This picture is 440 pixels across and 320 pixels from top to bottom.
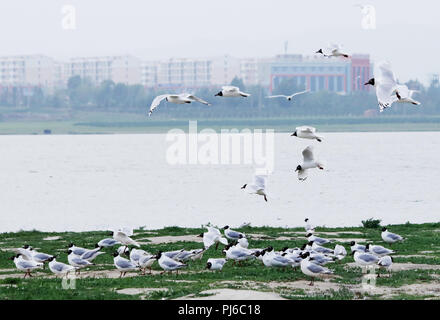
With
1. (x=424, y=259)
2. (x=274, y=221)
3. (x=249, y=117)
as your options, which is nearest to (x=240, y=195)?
(x=274, y=221)

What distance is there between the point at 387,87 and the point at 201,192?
55.6 m

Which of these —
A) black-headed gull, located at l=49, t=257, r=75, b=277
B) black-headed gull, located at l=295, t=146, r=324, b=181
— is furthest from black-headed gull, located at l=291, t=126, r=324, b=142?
black-headed gull, located at l=49, t=257, r=75, b=277

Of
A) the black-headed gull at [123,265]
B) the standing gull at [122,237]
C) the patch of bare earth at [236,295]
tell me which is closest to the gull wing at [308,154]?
the patch of bare earth at [236,295]

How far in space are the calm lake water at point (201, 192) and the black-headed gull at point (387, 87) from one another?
13.3 metres

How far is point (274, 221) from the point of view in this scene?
48.8 metres

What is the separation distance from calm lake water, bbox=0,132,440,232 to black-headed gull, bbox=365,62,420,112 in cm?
1326

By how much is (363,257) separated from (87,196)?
50.7 metres

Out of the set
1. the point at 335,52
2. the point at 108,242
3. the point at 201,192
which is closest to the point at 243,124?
the point at 201,192

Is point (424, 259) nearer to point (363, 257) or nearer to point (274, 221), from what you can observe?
point (363, 257)

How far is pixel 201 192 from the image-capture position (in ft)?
242

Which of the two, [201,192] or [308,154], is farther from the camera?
[201,192]

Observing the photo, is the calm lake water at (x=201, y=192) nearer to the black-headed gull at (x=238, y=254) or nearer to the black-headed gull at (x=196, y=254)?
the black-headed gull at (x=196, y=254)

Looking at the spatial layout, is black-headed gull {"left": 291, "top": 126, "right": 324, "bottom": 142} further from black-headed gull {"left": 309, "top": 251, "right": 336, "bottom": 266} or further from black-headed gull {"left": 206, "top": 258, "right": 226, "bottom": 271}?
black-headed gull {"left": 206, "top": 258, "right": 226, "bottom": 271}

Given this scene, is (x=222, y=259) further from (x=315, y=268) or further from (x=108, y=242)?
(x=108, y=242)
